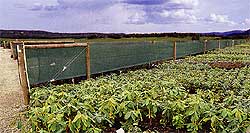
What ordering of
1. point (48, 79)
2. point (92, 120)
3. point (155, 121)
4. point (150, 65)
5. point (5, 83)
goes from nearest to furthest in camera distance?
1. point (92, 120)
2. point (155, 121)
3. point (48, 79)
4. point (5, 83)
5. point (150, 65)

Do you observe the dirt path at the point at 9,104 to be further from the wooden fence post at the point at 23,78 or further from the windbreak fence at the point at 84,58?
the windbreak fence at the point at 84,58

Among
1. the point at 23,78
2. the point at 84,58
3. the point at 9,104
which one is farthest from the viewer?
the point at 84,58

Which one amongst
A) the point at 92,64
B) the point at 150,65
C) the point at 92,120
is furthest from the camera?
the point at 150,65

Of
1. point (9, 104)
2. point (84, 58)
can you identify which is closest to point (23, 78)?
point (9, 104)

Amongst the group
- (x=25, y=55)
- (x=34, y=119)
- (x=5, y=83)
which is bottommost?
(x=5, y=83)

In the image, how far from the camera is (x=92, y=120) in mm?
3191

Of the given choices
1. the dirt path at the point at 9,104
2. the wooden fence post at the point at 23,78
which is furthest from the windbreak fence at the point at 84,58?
the dirt path at the point at 9,104

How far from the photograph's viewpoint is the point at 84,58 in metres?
8.55

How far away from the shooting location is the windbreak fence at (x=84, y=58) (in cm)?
678

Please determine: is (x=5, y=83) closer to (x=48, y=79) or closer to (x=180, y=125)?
(x=48, y=79)

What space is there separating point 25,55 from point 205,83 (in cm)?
380

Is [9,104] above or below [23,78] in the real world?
below

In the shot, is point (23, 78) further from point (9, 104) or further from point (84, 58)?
point (84, 58)

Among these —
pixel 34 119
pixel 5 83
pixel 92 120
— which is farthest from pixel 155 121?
pixel 5 83
